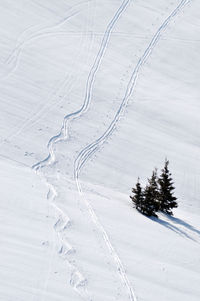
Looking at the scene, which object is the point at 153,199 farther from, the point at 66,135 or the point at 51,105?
the point at 51,105

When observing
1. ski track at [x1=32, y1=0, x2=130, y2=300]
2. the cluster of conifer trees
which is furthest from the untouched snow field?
the cluster of conifer trees

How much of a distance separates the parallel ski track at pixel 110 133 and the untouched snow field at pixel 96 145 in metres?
0.06

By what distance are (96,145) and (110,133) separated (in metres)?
1.70

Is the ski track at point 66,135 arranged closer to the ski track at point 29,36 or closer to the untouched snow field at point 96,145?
the untouched snow field at point 96,145

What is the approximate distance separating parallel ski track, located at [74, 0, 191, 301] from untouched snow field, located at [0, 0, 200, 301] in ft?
0.21

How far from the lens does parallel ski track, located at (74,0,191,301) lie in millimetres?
13233

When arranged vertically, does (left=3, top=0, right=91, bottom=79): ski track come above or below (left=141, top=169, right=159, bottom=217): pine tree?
above

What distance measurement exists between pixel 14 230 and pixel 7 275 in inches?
Result: 84.6

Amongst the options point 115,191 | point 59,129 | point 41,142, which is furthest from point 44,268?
point 59,129

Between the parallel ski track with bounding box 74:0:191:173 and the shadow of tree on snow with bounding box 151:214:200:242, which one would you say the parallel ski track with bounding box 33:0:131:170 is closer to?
the parallel ski track with bounding box 74:0:191:173

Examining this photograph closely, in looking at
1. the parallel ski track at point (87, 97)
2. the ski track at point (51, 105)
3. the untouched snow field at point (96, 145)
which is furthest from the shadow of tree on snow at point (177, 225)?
the ski track at point (51, 105)

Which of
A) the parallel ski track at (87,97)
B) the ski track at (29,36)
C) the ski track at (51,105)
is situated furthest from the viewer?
the ski track at (29,36)

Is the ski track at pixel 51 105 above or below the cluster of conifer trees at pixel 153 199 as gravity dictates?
above

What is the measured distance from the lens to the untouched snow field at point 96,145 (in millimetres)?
12641
